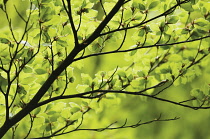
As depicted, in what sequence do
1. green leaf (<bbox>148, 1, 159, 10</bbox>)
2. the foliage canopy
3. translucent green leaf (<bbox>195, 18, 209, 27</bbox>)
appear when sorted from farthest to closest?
1. translucent green leaf (<bbox>195, 18, 209, 27</bbox>)
2. green leaf (<bbox>148, 1, 159, 10</bbox>)
3. the foliage canopy

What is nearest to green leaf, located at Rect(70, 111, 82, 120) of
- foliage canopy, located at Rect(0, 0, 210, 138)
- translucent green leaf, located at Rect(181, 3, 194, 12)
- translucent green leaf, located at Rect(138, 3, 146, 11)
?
foliage canopy, located at Rect(0, 0, 210, 138)

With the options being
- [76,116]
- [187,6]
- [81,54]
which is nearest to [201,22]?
[187,6]

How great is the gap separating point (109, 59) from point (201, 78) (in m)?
1.06

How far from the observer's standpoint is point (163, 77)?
6.46 ft

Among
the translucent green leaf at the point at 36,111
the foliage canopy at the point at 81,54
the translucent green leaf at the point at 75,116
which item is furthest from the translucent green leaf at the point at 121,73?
the translucent green leaf at the point at 36,111

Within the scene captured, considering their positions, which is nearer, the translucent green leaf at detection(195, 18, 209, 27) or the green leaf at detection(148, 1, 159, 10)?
the green leaf at detection(148, 1, 159, 10)

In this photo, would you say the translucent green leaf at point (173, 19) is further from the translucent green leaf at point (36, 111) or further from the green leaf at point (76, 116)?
the translucent green leaf at point (36, 111)

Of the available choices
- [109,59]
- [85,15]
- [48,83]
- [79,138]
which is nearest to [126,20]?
[85,15]

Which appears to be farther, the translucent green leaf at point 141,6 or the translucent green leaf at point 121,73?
the translucent green leaf at point 121,73

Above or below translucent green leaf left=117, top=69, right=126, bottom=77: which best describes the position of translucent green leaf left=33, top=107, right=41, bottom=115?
below

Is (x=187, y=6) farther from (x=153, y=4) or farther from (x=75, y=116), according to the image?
(x=75, y=116)

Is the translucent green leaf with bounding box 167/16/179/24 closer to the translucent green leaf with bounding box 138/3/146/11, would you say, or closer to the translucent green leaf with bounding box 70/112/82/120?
the translucent green leaf with bounding box 138/3/146/11

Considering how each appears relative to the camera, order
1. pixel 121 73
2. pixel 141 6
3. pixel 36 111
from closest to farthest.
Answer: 1. pixel 141 6
2. pixel 36 111
3. pixel 121 73

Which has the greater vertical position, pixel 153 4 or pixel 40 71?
pixel 153 4
